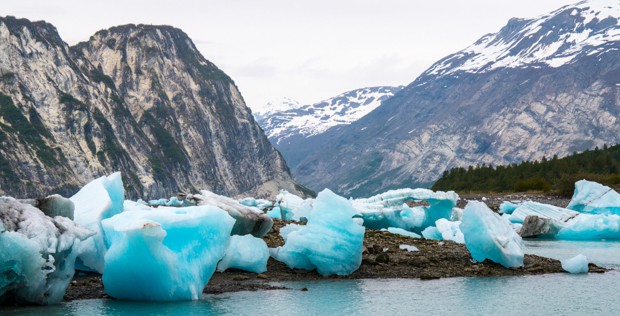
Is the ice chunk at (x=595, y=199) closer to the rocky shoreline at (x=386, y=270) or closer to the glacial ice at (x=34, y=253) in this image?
the rocky shoreline at (x=386, y=270)

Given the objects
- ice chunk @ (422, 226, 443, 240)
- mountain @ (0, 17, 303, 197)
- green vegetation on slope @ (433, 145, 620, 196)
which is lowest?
ice chunk @ (422, 226, 443, 240)

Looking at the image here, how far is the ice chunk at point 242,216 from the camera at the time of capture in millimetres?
19516

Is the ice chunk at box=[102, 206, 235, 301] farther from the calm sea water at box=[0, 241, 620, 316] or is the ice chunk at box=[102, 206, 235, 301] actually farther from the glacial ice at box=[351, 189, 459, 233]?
the glacial ice at box=[351, 189, 459, 233]

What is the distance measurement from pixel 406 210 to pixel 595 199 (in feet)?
46.1

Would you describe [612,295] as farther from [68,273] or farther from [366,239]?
[68,273]

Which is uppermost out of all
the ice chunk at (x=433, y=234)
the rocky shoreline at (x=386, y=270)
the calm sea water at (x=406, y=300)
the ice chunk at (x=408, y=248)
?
the ice chunk at (x=433, y=234)

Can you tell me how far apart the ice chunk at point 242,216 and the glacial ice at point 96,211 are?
6.29 ft

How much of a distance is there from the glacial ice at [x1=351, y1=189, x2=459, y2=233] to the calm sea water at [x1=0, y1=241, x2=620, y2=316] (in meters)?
16.3

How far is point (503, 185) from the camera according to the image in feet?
302

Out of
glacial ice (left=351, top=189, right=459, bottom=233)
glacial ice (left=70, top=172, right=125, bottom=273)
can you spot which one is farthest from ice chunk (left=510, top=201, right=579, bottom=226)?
glacial ice (left=70, top=172, right=125, bottom=273)

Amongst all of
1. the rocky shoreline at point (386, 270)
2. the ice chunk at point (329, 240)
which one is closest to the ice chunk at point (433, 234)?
the rocky shoreline at point (386, 270)

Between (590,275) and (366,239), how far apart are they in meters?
7.78

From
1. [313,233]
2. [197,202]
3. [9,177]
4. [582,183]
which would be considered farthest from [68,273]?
[9,177]

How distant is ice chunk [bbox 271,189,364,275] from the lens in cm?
1958
